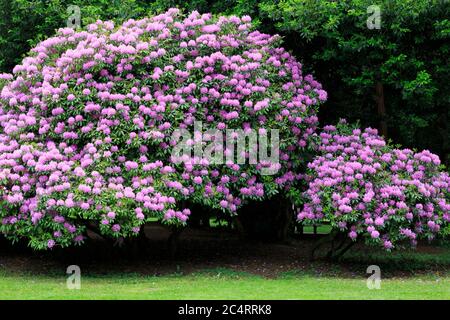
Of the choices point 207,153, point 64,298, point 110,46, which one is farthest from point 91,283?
point 110,46

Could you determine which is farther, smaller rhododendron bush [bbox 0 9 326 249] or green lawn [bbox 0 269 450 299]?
smaller rhododendron bush [bbox 0 9 326 249]

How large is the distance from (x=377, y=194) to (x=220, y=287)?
3.33 metres

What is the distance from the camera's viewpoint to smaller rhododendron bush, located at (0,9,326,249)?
36.0ft

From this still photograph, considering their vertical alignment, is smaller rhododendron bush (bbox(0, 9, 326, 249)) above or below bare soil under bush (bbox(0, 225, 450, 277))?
above

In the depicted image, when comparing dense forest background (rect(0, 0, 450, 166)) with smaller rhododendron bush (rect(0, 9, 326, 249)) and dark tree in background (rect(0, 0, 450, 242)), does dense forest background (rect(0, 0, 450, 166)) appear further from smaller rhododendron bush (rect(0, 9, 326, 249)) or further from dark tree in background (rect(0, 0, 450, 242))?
smaller rhododendron bush (rect(0, 9, 326, 249))

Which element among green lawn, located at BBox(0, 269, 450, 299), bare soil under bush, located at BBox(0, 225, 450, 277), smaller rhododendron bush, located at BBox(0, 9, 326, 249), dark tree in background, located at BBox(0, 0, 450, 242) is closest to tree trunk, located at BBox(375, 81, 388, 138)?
dark tree in background, located at BBox(0, 0, 450, 242)

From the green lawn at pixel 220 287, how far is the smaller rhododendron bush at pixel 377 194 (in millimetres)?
892

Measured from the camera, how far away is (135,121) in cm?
1152

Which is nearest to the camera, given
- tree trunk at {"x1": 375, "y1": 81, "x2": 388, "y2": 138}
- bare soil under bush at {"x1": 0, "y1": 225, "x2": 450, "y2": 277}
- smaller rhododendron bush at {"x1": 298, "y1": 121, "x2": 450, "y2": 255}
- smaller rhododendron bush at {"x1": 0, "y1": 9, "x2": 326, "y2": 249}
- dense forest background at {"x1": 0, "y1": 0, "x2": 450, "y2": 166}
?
smaller rhododendron bush at {"x1": 0, "y1": 9, "x2": 326, "y2": 249}

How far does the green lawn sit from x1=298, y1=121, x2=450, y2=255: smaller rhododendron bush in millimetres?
892

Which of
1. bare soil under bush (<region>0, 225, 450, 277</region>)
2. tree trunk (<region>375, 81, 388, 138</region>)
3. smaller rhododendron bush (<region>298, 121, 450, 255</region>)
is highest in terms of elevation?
tree trunk (<region>375, 81, 388, 138</region>)

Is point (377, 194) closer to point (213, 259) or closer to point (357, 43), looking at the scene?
point (357, 43)

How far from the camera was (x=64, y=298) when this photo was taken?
29.9ft

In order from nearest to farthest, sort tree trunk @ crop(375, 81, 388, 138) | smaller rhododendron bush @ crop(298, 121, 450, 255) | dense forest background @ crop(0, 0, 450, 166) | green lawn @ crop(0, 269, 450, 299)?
green lawn @ crop(0, 269, 450, 299) < smaller rhododendron bush @ crop(298, 121, 450, 255) < dense forest background @ crop(0, 0, 450, 166) < tree trunk @ crop(375, 81, 388, 138)
